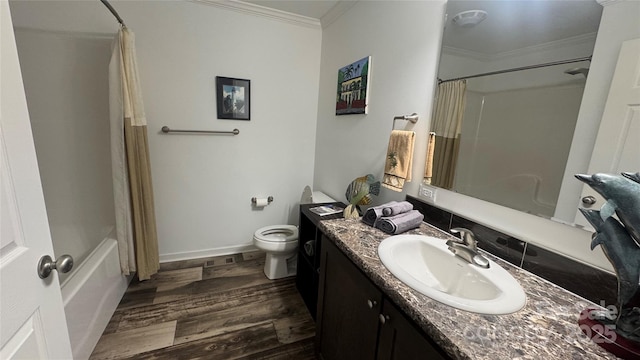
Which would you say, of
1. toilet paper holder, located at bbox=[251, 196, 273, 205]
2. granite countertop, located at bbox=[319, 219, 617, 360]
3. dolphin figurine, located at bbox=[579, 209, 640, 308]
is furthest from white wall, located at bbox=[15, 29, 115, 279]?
dolphin figurine, located at bbox=[579, 209, 640, 308]

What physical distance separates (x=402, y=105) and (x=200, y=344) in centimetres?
192

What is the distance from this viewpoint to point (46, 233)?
2.32ft

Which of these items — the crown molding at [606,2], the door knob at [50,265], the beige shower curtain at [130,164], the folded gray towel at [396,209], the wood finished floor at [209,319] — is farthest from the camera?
the beige shower curtain at [130,164]

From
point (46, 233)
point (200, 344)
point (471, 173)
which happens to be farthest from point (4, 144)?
point (471, 173)

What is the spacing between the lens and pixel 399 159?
1.43m

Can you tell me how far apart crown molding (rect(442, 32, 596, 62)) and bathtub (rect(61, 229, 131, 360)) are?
2.24 metres

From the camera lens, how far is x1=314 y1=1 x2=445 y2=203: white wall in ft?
4.58

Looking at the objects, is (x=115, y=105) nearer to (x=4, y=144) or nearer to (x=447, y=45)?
(x=4, y=144)

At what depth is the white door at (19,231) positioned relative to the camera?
563mm

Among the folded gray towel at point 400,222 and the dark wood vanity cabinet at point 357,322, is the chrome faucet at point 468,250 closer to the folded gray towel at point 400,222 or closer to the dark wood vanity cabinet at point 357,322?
the folded gray towel at point 400,222

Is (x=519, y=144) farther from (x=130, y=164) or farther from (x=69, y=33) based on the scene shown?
(x=69, y=33)

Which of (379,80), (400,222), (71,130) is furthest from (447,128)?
(71,130)

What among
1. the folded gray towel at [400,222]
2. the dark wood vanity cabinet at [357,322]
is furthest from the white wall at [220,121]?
the folded gray towel at [400,222]

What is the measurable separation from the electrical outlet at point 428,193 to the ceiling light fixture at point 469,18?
0.80 m
